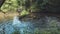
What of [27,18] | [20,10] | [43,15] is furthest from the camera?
[20,10]

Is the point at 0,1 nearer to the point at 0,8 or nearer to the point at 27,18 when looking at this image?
the point at 0,8

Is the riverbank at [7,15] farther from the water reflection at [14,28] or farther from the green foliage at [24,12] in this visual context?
the water reflection at [14,28]

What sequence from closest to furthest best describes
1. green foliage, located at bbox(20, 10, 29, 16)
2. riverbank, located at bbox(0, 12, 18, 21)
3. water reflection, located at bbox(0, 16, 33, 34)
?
water reflection, located at bbox(0, 16, 33, 34) < riverbank, located at bbox(0, 12, 18, 21) < green foliage, located at bbox(20, 10, 29, 16)

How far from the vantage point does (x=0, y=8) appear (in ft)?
48.5

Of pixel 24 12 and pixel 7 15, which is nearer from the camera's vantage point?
pixel 7 15

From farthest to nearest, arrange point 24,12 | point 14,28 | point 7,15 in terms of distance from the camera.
Answer: point 24,12 < point 7,15 < point 14,28

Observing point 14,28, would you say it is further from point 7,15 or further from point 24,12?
point 24,12

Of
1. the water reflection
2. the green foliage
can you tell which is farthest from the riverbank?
the water reflection

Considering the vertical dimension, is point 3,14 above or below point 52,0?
below

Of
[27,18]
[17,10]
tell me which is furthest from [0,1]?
[27,18]

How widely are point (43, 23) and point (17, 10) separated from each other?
144 inches

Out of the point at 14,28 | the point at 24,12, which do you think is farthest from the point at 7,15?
the point at 14,28

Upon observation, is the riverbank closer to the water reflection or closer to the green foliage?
the green foliage

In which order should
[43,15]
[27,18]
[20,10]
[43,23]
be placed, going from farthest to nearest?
[20,10] → [43,15] → [27,18] → [43,23]
